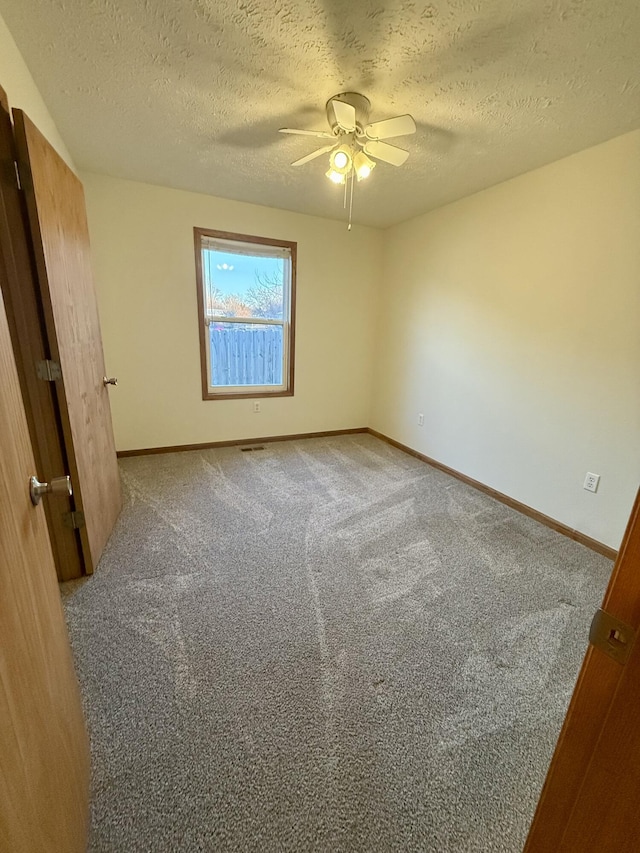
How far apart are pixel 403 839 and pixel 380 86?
2.77 metres

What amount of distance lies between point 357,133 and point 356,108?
96mm

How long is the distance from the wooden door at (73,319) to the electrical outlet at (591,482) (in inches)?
117

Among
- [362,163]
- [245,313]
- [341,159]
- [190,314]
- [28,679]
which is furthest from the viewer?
[245,313]

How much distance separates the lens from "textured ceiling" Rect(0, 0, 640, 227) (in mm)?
1255

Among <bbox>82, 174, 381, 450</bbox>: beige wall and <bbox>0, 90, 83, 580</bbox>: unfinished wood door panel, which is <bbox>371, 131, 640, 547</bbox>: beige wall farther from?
<bbox>0, 90, 83, 580</bbox>: unfinished wood door panel

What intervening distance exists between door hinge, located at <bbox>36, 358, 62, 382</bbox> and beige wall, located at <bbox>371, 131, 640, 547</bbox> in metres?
2.85

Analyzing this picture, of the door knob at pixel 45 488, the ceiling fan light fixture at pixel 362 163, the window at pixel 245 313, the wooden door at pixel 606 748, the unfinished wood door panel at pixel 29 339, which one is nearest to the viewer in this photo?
the wooden door at pixel 606 748

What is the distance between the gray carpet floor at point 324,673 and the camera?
3.14ft

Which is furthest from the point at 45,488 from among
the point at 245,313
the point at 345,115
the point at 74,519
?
the point at 245,313

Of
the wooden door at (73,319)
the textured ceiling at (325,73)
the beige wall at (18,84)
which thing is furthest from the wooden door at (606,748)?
the beige wall at (18,84)

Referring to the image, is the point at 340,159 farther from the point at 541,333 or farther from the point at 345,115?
the point at 541,333

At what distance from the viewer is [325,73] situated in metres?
1.53

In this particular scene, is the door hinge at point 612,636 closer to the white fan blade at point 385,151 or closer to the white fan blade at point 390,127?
the white fan blade at point 390,127

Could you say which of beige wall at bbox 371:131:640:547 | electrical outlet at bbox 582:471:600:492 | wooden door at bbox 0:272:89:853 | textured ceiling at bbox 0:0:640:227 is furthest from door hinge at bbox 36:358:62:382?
electrical outlet at bbox 582:471:600:492
